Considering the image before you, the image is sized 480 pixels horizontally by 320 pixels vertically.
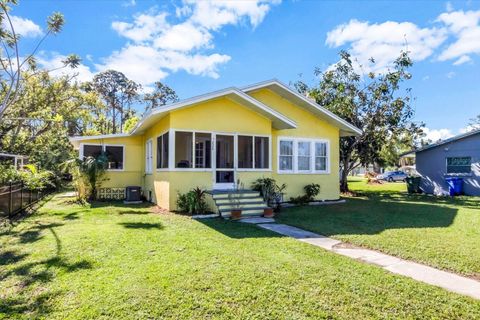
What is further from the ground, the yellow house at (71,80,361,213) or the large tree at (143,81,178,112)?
the large tree at (143,81,178,112)

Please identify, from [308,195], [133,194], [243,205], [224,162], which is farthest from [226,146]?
[133,194]

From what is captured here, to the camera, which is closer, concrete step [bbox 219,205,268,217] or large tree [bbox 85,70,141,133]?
concrete step [bbox 219,205,268,217]

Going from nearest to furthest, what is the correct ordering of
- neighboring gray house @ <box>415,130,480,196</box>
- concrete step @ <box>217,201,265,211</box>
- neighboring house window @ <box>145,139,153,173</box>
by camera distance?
concrete step @ <box>217,201,265,211</box>
neighboring house window @ <box>145,139,153,173</box>
neighboring gray house @ <box>415,130,480,196</box>

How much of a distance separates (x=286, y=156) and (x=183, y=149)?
16.2ft

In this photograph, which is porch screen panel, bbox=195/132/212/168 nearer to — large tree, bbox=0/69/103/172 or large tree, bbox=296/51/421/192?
large tree, bbox=296/51/421/192

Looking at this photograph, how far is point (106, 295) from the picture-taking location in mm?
3859

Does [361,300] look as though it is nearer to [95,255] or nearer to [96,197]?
[95,255]

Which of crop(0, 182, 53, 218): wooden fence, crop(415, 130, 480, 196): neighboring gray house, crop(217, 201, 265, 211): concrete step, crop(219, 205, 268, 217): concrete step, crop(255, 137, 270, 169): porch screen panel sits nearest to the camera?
crop(0, 182, 53, 218): wooden fence

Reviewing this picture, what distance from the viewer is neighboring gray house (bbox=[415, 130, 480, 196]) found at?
18469mm

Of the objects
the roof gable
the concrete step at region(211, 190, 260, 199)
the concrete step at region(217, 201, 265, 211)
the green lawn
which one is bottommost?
the green lawn

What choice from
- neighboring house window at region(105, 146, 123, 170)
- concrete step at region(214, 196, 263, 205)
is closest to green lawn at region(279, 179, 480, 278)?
concrete step at region(214, 196, 263, 205)

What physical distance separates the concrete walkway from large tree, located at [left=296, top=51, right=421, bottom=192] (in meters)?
14.7

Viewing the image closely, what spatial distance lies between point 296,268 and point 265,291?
1068 millimetres

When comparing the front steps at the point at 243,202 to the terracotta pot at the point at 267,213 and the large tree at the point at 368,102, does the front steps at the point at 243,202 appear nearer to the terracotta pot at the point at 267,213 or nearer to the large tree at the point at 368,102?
the terracotta pot at the point at 267,213
